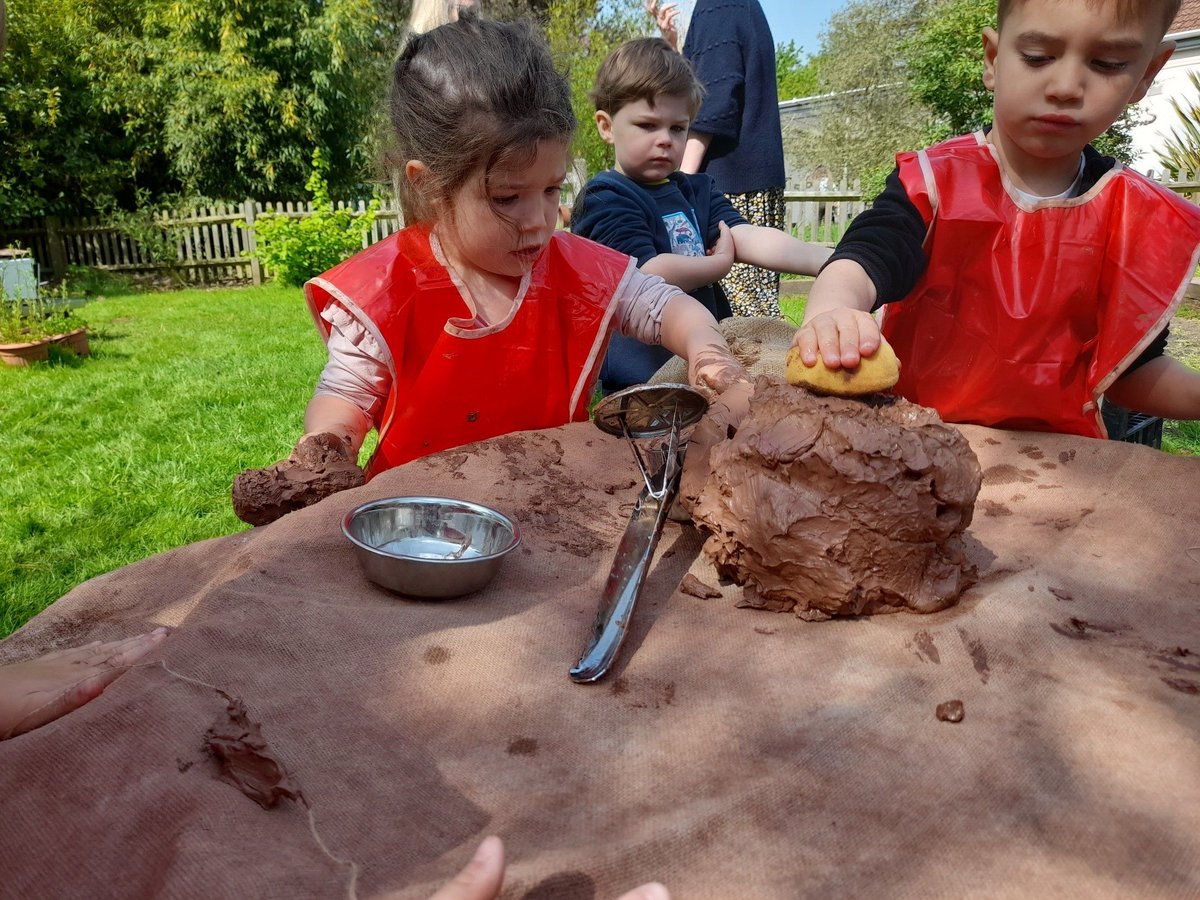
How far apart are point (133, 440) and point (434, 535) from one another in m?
4.38

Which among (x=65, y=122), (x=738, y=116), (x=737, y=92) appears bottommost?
(x=738, y=116)

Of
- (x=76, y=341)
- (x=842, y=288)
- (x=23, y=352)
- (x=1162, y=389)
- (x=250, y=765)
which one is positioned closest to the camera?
(x=250, y=765)

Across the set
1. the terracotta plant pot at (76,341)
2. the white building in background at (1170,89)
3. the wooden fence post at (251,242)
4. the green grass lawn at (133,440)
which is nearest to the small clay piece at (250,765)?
the green grass lawn at (133,440)

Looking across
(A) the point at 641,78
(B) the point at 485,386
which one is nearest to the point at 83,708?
(B) the point at 485,386

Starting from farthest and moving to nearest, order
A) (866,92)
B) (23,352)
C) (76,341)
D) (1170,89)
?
(866,92), (1170,89), (76,341), (23,352)

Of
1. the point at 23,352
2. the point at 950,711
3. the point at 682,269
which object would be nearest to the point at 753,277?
the point at 682,269

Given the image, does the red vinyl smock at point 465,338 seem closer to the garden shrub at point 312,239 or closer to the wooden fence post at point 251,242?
the garden shrub at point 312,239

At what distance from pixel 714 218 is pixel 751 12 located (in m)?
1.21

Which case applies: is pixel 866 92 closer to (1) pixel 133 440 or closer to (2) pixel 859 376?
(1) pixel 133 440

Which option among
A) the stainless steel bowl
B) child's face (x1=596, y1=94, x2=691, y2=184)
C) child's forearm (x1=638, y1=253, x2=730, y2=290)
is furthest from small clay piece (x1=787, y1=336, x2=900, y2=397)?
child's face (x1=596, y1=94, x2=691, y2=184)

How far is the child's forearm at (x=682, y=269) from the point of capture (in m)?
2.88

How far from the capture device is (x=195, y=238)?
44.5ft

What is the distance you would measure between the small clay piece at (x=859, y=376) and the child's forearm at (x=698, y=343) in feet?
1.46

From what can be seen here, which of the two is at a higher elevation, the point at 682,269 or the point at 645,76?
the point at 645,76
